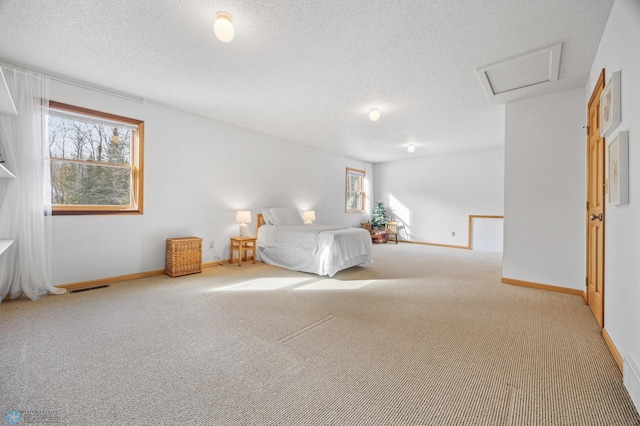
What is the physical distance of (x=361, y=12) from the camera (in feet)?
6.92

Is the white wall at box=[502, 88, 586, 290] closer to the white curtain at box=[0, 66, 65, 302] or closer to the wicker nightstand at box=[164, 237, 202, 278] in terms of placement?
the wicker nightstand at box=[164, 237, 202, 278]

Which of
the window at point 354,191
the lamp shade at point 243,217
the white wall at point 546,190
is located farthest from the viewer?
the window at point 354,191

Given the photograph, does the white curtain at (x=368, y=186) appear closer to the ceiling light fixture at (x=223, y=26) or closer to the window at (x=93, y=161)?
the window at (x=93, y=161)

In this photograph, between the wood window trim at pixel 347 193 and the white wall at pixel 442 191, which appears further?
the wood window trim at pixel 347 193

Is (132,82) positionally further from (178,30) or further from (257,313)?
(257,313)

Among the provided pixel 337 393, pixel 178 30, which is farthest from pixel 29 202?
pixel 337 393

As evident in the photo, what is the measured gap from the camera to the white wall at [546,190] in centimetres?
333

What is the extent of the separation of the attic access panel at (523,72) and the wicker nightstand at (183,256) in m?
4.39

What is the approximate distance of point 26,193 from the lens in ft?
9.83

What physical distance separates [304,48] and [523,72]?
2428 mm

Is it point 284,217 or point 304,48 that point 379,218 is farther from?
point 304,48

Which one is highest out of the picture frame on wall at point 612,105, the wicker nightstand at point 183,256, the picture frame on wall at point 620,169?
the picture frame on wall at point 612,105

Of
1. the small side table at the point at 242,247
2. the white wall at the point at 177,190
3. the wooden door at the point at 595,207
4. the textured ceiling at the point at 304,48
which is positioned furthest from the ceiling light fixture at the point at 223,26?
the small side table at the point at 242,247

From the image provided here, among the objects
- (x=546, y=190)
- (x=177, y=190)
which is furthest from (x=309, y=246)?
(x=546, y=190)
